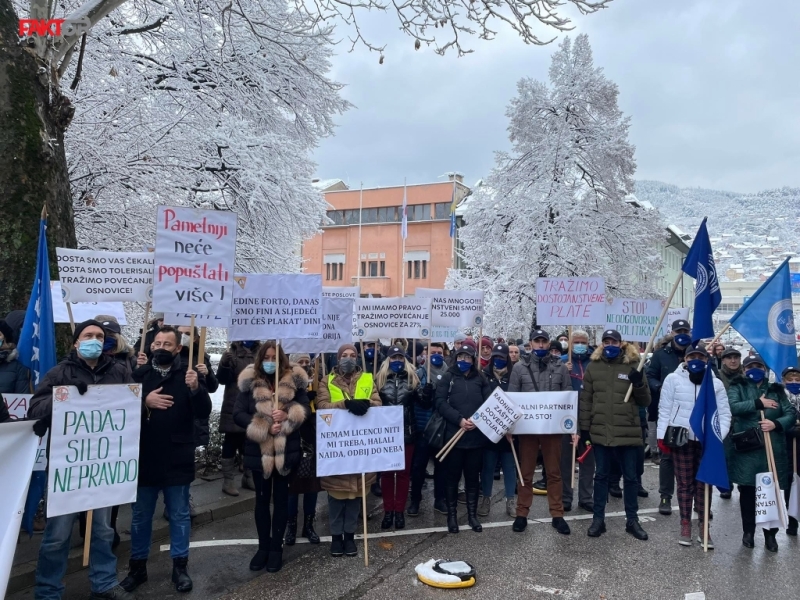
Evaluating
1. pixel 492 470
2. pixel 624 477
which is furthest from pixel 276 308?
pixel 624 477

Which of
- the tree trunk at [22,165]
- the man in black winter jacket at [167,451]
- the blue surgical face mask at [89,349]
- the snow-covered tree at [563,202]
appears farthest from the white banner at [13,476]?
the snow-covered tree at [563,202]

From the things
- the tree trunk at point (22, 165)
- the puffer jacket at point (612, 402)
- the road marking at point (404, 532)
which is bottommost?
the road marking at point (404, 532)

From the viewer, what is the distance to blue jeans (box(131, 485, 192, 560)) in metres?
5.00

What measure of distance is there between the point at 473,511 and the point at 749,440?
3.01 metres

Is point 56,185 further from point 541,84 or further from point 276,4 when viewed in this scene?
point 541,84

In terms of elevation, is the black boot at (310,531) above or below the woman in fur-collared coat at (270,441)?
below

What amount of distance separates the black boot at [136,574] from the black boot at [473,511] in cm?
335

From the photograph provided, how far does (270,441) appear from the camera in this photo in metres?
5.47

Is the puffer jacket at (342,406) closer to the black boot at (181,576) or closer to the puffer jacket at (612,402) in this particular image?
the black boot at (181,576)

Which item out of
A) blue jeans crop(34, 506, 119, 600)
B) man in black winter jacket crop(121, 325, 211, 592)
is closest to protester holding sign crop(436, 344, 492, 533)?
man in black winter jacket crop(121, 325, 211, 592)

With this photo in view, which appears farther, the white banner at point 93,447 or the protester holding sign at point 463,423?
the protester holding sign at point 463,423

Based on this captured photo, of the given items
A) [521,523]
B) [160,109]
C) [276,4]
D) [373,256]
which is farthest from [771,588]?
[373,256]

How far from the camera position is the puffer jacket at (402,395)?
271 inches

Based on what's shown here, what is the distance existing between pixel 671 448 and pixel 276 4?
43.9 feet
